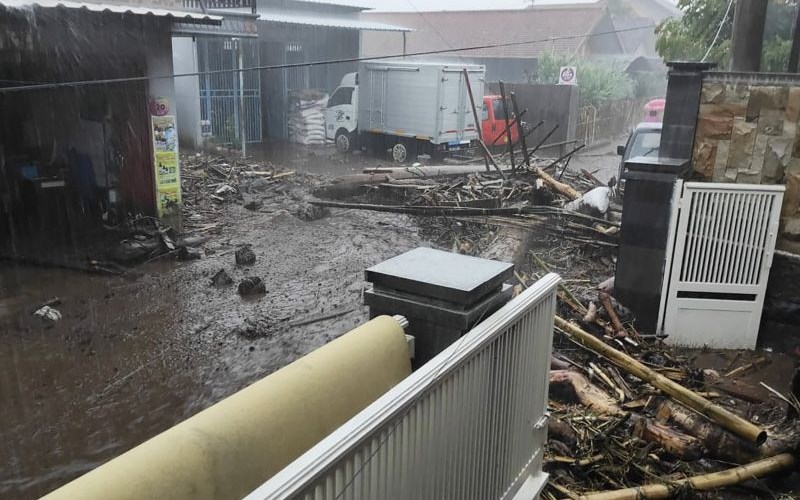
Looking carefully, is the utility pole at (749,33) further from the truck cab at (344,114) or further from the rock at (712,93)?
the truck cab at (344,114)

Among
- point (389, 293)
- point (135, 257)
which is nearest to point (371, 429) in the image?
point (389, 293)

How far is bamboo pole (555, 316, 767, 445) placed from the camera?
14.4ft

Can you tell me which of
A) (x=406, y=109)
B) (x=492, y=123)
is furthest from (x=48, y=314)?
(x=492, y=123)

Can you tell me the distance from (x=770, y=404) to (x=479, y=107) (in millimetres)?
18350

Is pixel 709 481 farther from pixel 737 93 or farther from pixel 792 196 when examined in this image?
pixel 737 93

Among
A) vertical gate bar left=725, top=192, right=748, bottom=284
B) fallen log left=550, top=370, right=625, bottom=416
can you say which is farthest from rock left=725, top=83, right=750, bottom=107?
fallen log left=550, top=370, right=625, bottom=416

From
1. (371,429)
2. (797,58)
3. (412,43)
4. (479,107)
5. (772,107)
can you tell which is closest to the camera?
(371,429)

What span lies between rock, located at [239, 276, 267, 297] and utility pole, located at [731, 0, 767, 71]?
7.39m

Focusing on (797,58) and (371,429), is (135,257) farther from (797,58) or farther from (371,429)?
(797,58)

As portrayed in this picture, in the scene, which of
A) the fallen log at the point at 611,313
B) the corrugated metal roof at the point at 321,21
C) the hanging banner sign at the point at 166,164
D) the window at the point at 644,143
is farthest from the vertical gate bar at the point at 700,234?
the corrugated metal roof at the point at 321,21

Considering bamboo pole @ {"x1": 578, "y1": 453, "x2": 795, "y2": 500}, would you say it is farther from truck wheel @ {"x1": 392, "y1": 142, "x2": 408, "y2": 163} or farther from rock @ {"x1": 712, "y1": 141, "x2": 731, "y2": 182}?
truck wheel @ {"x1": 392, "y1": 142, "x2": 408, "y2": 163}

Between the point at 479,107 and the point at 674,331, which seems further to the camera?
the point at 479,107

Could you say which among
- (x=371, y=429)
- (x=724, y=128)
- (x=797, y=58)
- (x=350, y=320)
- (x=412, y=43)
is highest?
(x=412, y=43)

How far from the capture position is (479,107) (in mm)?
22766
